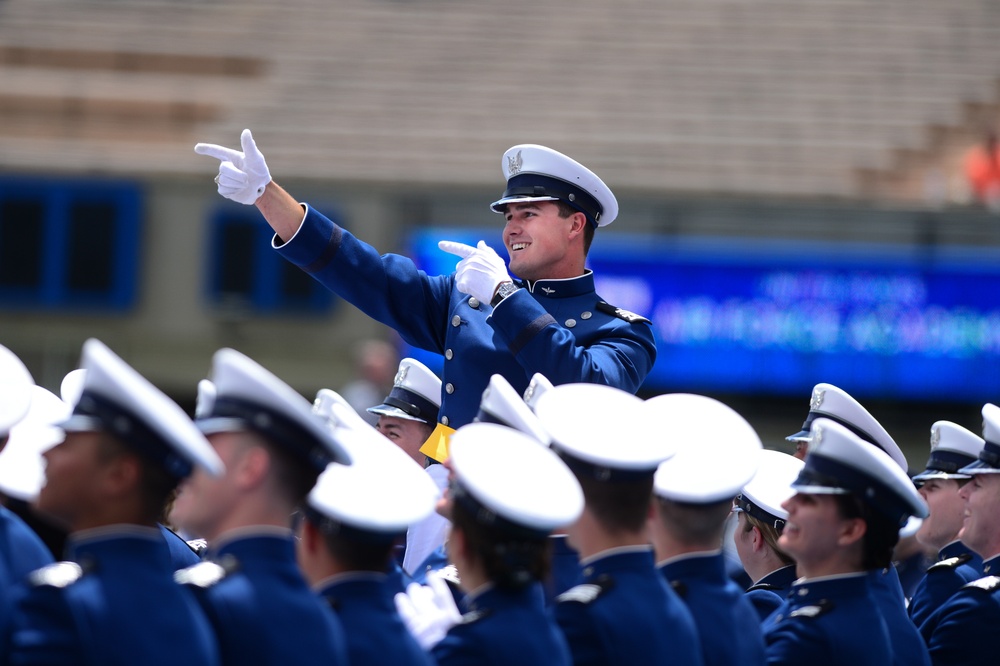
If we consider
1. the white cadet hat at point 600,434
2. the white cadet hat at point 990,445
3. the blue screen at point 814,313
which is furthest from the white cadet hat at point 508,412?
the blue screen at point 814,313

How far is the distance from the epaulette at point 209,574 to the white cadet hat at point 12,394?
61cm

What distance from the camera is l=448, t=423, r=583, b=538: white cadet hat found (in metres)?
2.95

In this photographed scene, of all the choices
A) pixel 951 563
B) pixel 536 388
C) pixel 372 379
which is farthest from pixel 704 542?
Answer: pixel 372 379

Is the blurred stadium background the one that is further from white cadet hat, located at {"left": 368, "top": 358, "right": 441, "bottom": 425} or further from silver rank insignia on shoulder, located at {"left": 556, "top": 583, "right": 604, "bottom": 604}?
silver rank insignia on shoulder, located at {"left": 556, "top": 583, "right": 604, "bottom": 604}

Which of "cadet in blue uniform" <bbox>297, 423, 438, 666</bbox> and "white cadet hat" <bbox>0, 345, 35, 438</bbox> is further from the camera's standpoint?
"white cadet hat" <bbox>0, 345, 35, 438</bbox>

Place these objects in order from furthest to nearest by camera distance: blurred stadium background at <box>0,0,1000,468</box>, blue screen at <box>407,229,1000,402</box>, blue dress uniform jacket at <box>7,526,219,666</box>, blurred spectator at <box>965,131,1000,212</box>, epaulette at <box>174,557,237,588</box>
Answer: blurred spectator at <box>965,131,1000,212</box>
blurred stadium background at <box>0,0,1000,468</box>
blue screen at <box>407,229,1000,402</box>
epaulette at <box>174,557,237,588</box>
blue dress uniform jacket at <box>7,526,219,666</box>

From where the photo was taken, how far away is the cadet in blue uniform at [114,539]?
2527 millimetres

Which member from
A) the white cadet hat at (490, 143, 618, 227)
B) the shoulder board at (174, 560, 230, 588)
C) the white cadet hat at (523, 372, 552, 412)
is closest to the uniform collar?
the white cadet hat at (490, 143, 618, 227)

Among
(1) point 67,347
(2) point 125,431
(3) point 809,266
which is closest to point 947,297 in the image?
(3) point 809,266

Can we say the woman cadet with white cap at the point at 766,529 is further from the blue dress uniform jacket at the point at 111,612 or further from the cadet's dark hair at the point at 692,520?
the blue dress uniform jacket at the point at 111,612

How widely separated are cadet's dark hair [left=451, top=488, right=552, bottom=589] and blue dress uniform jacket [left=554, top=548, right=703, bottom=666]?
199 millimetres

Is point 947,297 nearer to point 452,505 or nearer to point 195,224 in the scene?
point 195,224

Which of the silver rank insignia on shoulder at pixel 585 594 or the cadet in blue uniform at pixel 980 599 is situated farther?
the cadet in blue uniform at pixel 980 599

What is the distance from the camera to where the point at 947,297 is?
13664mm
